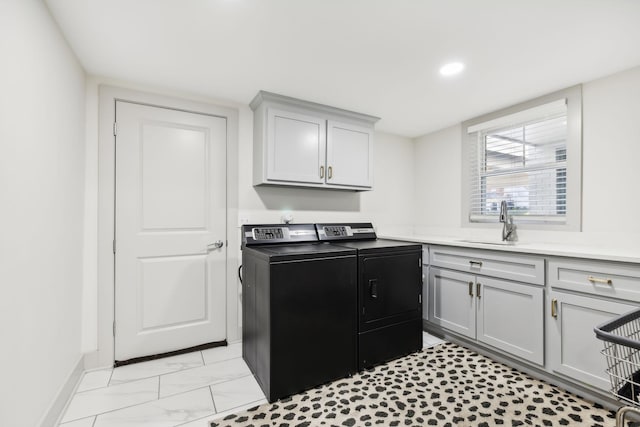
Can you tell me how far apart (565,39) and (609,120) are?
92 centimetres

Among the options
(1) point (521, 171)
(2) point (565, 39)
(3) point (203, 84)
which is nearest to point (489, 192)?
(1) point (521, 171)

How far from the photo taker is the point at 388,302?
235 cm

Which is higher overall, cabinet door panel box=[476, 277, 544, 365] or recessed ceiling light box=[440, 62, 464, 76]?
recessed ceiling light box=[440, 62, 464, 76]

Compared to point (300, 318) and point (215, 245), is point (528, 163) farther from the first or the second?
point (215, 245)

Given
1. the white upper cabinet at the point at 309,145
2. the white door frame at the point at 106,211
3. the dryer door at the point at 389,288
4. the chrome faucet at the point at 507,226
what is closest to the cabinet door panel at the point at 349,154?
the white upper cabinet at the point at 309,145

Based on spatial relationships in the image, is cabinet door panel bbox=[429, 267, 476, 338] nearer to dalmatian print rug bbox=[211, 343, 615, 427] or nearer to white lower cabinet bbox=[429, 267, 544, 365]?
white lower cabinet bbox=[429, 267, 544, 365]

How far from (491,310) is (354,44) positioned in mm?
2257

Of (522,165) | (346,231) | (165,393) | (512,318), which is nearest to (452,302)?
(512,318)

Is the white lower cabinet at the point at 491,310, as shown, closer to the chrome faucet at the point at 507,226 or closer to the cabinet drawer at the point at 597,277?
the cabinet drawer at the point at 597,277

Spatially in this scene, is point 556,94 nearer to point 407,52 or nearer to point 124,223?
point 407,52

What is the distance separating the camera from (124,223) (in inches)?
92.7

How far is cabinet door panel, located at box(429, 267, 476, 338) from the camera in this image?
252 centimetres

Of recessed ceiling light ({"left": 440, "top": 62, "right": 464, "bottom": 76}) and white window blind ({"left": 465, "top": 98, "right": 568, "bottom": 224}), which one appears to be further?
white window blind ({"left": 465, "top": 98, "right": 568, "bottom": 224})

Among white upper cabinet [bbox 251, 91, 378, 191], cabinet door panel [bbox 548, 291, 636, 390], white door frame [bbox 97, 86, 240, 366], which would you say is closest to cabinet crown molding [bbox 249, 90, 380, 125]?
white upper cabinet [bbox 251, 91, 378, 191]
